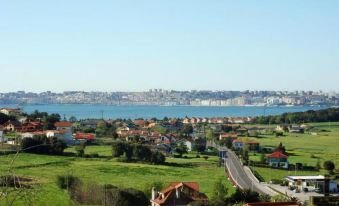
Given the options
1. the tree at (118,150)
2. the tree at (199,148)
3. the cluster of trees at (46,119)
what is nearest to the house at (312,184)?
the tree at (118,150)

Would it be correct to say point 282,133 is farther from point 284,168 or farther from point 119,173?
point 119,173

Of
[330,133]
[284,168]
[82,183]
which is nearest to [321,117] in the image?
[330,133]

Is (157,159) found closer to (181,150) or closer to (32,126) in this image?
(181,150)

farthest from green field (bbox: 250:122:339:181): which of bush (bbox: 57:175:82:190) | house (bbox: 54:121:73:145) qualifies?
house (bbox: 54:121:73:145)

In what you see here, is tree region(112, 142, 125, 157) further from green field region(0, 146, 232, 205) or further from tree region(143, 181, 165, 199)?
tree region(143, 181, 165, 199)

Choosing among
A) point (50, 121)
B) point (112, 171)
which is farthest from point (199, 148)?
point (112, 171)

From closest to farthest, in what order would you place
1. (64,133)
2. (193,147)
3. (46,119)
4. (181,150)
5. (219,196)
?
(219,196) < (181,150) < (64,133) < (193,147) < (46,119)

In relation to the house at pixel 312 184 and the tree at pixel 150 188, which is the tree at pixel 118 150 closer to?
the house at pixel 312 184
